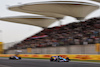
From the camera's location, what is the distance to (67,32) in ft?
149

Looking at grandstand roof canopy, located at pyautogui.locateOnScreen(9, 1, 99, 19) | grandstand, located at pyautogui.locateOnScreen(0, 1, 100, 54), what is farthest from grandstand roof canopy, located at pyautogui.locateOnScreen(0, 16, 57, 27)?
grandstand roof canopy, located at pyautogui.locateOnScreen(9, 1, 99, 19)

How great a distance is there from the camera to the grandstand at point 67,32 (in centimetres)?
3043

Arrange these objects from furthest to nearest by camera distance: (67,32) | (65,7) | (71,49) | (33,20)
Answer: (33,20) → (65,7) → (67,32) → (71,49)

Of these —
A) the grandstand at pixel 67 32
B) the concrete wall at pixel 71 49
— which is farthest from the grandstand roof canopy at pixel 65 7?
the concrete wall at pixel 71 49

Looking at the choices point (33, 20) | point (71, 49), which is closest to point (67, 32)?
point (71, 49)

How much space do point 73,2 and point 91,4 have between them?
4841 mm

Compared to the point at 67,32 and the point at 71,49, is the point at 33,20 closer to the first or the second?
the point at 67,32

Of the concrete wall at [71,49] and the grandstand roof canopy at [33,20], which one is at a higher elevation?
the grandstand roof canopy at [33,20]

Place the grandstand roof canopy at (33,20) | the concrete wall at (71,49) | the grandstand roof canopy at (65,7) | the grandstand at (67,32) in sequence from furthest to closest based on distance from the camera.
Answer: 1. the grandstand roof canopy at (33,20)
2. the grandstand roof canopy at (65,7)
3. the grandstand at (67,32)
4. the concrete wall at (71,49)

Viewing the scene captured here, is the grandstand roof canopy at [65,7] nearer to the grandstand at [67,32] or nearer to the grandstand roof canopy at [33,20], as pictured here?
the grandstand at [67,32]

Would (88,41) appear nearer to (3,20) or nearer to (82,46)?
(82,46)

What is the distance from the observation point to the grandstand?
99.8 feet

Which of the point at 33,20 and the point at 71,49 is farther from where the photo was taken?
the point at 33,20

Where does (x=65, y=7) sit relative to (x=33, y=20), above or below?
above
